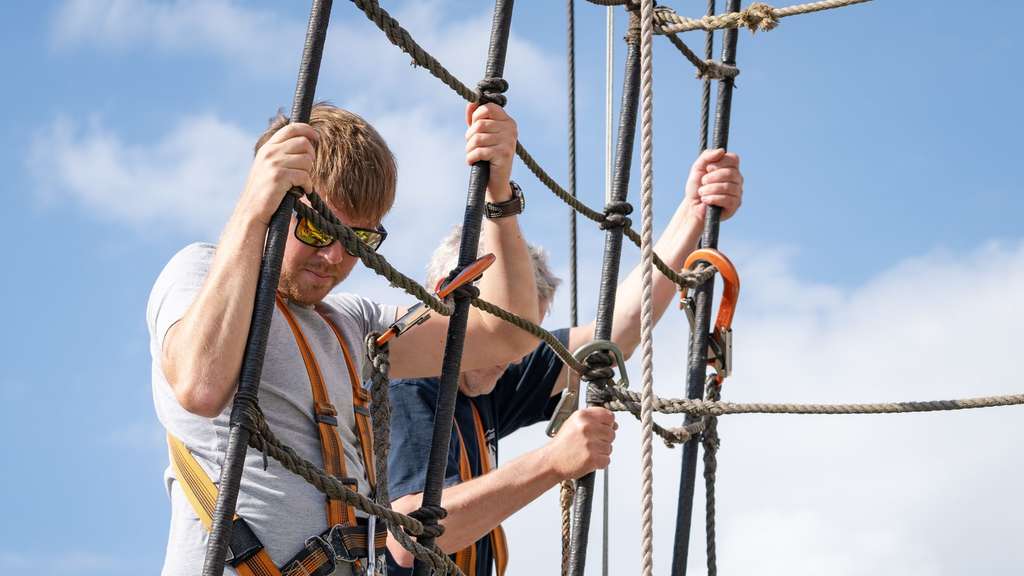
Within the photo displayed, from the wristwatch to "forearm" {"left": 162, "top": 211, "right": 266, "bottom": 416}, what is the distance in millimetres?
866

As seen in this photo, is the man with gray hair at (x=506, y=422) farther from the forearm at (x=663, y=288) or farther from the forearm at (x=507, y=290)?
the forearm at (x=507, y=290)

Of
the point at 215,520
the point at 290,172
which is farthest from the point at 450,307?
the point at 215,520

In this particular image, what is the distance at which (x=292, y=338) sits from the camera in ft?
6.88

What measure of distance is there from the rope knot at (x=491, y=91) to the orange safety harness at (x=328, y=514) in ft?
1.76

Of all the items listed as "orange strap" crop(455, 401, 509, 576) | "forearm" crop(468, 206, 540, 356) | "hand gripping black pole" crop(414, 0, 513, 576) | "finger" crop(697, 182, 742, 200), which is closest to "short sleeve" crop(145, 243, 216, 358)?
"hand gripping black pole" crop(414, 0, 513, 576)

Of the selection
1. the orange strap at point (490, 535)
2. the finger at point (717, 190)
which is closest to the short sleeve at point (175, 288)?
the orange strap at point (490, 535)

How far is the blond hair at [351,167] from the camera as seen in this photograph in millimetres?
2213

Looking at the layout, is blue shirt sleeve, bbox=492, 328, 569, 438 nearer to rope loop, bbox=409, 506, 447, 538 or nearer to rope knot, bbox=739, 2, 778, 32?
rope knot, bbox=739, 2, 778, 32

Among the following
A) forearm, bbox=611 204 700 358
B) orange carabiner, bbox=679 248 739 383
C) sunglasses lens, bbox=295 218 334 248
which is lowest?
sunglasses lens, bbox=295 218 334 248

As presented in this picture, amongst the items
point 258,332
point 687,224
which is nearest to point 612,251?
point 687,224

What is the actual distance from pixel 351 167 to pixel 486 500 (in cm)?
95

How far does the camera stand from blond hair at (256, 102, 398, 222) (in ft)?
7.26

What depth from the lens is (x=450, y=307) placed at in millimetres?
2146

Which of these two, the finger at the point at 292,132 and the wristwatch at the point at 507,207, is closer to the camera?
the finger at the point at 292,132
